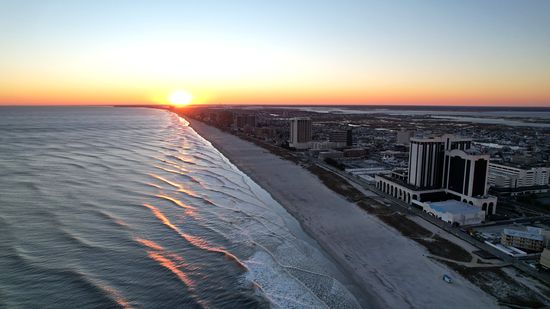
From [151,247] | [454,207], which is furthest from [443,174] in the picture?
[151,247]

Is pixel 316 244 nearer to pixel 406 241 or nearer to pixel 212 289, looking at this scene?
pixel 406 241

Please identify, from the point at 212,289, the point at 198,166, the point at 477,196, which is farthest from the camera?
the point at 198,166

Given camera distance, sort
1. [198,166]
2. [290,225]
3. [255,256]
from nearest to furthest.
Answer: [255,256] → [290,225] → [198,166]

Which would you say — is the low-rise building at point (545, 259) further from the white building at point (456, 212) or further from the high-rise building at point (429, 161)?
the high-rise building at point (429, 161)

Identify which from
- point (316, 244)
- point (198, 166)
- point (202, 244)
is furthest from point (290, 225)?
point (198, 166)

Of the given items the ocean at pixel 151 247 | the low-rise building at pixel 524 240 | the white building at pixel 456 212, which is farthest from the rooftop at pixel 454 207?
the ocean at pixel 151 247

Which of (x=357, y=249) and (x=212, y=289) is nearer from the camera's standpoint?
(x=212, y=289)
